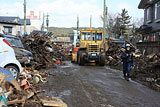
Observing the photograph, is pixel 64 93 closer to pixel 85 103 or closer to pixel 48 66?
pixel 85 103

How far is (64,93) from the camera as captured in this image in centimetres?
699

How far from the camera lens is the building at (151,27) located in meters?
20.6

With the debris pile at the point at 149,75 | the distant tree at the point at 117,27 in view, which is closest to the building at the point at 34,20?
the distant tree at the point at 117,27

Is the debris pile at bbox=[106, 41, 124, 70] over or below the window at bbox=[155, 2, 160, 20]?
below

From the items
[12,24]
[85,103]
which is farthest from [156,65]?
[12,24]

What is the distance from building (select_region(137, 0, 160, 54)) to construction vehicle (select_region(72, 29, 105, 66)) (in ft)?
16.0

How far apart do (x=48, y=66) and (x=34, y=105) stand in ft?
37.1

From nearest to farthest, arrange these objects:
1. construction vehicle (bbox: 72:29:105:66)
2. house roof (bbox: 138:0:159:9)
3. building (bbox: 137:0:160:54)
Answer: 1. construction vehicle (bbox: 72:29:105:66)
2. building (bbox: 137:0:160:54)
3. house roof (bbox: 138:0:159:9)

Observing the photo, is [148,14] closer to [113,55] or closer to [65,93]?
[113,55]

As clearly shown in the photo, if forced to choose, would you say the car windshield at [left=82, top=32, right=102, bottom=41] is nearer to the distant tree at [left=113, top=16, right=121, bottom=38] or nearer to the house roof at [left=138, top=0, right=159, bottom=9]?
the house roof at [left=138, top=0, right=159, bottom=9]

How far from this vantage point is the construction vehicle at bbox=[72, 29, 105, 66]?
18.4m

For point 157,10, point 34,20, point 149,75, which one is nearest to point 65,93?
point 149,75

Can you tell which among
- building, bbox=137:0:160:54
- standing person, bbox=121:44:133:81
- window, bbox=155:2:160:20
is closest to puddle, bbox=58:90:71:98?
standing person, bbox=121:44:133:81

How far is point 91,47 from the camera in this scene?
1850 centimetres
